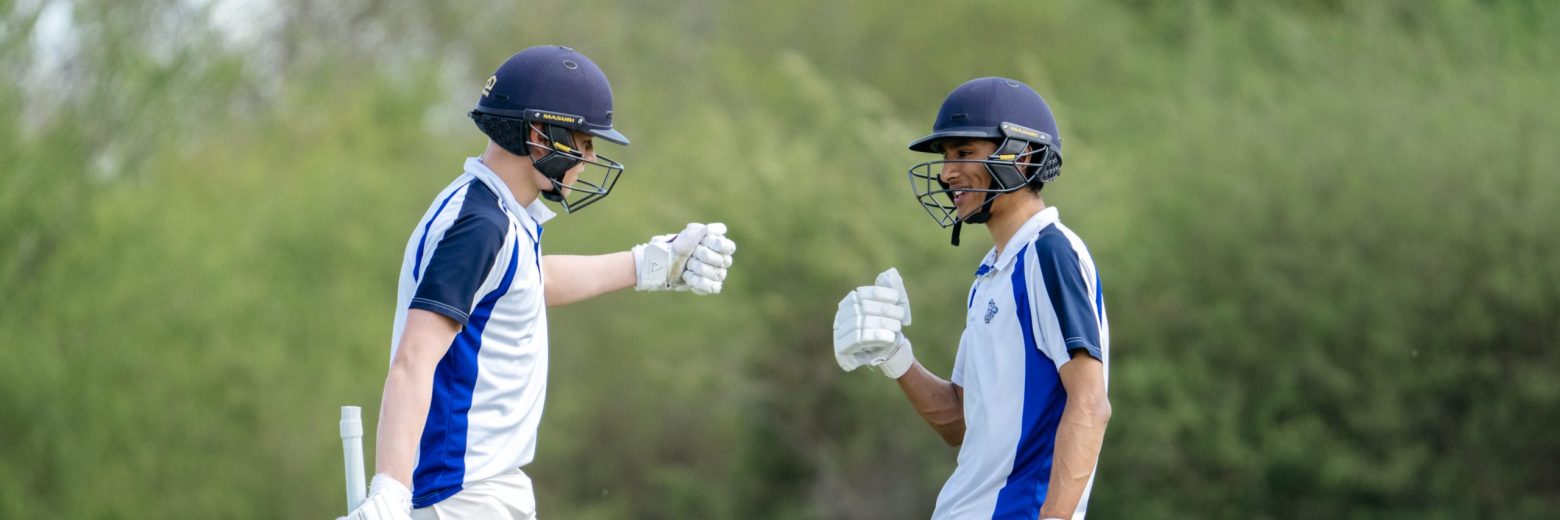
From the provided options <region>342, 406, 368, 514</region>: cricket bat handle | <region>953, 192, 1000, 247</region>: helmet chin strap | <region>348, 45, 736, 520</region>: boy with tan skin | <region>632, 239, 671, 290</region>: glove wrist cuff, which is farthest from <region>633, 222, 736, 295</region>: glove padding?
<region>342, 406, 368, 514</region>: cricket bat handle

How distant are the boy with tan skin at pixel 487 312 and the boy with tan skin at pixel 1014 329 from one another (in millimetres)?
957

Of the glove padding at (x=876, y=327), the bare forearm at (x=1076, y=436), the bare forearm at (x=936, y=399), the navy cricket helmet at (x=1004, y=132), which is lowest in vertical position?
the bare forearm at (x=1076, y=436)

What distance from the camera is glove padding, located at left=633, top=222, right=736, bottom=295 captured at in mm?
5891

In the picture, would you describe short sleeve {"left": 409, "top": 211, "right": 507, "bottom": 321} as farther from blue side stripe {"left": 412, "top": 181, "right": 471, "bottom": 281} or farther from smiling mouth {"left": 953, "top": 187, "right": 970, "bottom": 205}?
smiling mouth {"left": 953, "top": 187, "right": 970, "bottom": 205}

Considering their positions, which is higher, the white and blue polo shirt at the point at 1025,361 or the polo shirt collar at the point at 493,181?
the polo shirt collar at the point at 493,181

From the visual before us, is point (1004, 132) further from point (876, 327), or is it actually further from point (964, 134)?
point (876, 327)

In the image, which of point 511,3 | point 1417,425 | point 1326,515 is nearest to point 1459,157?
point 1417,425

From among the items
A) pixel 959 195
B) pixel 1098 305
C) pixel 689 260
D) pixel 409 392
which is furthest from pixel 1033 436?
pixel 409 392

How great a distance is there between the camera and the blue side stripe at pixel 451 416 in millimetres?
4898

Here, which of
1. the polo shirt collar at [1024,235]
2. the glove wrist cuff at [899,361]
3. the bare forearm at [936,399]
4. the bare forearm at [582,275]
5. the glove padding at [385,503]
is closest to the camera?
the glove padding at [385,503]

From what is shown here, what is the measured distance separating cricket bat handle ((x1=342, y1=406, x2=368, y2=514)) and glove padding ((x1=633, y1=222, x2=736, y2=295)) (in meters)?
1.28

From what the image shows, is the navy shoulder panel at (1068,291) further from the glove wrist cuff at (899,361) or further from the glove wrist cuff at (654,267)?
the glove wrist cuff at (654,267)

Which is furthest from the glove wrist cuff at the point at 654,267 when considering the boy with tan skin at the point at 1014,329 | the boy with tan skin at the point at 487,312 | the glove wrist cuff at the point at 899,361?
the glove wrist cuff at the point at 899,361

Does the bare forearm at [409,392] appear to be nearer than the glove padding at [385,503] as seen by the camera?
No
